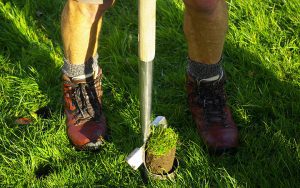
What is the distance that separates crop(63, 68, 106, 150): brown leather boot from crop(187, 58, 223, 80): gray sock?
0.53m

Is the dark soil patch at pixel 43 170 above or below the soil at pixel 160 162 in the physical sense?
Result: below

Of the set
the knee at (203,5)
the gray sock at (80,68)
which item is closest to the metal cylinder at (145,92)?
the knee at (203,5)

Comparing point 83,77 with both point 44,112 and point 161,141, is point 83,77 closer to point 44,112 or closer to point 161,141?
point 44,112

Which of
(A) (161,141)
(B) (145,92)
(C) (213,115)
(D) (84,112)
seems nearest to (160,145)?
(A) (161,141)

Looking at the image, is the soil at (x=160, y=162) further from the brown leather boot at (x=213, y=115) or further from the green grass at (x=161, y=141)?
the brown leather boot at (x=213, y=115)

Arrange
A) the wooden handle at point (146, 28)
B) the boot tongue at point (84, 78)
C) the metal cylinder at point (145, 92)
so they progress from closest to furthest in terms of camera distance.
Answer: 1. the wooden handle at point (146, 28)
2. the metal cylinder at point (145, 92)
3. the boot tongue at point (84, 78)

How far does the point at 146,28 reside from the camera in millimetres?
1781

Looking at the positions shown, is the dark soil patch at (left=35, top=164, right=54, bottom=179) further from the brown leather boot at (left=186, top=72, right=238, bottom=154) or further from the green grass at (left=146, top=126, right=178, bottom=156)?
the brown leather boot at (left=186, top=72, right=238, bottom=154)

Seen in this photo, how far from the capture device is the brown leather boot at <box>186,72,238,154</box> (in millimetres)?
2512

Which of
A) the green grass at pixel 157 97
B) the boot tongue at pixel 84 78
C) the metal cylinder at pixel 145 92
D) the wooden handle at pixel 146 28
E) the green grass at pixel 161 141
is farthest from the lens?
the boot tongue at pixel 84 78

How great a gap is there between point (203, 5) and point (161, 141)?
66 cm

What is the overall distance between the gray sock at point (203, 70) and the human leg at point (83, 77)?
0.53 meters

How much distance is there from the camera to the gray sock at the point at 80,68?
2.49m

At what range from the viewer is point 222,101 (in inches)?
102
